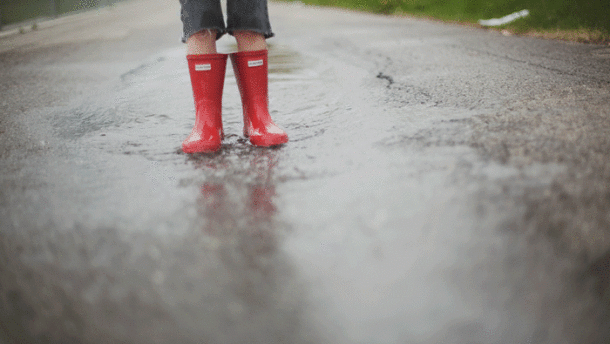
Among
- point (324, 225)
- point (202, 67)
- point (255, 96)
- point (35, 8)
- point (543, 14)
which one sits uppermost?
point (35, 8)

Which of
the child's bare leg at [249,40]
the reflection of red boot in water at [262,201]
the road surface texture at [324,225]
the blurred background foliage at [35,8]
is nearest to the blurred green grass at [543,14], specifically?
the road surface texture at [324,225]

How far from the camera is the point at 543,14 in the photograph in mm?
4730

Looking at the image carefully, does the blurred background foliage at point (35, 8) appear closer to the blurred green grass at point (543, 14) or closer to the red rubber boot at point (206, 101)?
the blurred green grass at point (543, 14)

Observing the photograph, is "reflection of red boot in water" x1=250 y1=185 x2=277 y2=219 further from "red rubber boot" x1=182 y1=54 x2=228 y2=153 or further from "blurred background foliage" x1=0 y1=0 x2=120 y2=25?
"blurred background foliage" x1=0 y1=0 x2=120 y2=25

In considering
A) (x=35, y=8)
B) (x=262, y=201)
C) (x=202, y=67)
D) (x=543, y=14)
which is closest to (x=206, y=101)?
Result: (x=202, y=67)

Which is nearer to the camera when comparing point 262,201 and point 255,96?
point 262,201

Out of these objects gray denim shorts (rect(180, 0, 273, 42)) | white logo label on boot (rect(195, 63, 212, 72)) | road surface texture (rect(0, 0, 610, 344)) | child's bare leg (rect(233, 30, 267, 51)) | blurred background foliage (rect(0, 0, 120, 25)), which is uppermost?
blurred background foliage (rect(0, 0, 120, 25))

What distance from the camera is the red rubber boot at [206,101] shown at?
67.1 inches

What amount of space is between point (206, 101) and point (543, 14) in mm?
4376

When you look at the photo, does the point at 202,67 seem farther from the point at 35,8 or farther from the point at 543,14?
the point at 35,8

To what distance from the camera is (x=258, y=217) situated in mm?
1149

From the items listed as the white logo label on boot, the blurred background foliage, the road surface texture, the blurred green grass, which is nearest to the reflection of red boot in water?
the road surface texture

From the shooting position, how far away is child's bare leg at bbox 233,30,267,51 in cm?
181

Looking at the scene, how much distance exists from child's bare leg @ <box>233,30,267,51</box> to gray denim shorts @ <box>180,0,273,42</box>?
1.2 inches
